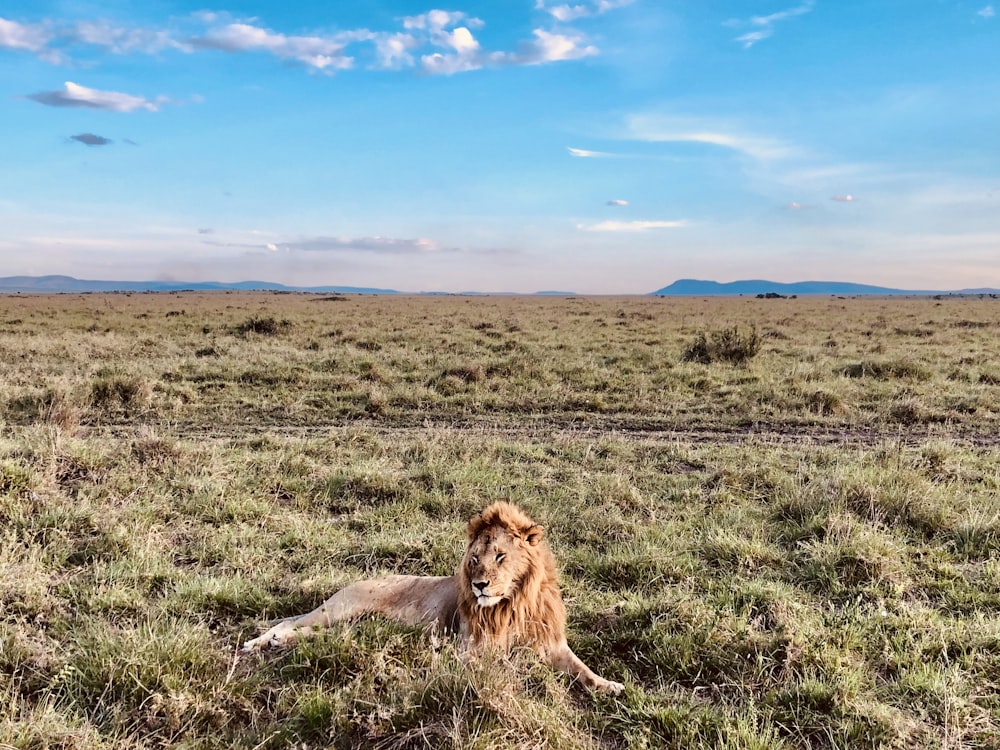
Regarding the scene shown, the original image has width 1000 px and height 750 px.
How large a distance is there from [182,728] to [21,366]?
49.7ft

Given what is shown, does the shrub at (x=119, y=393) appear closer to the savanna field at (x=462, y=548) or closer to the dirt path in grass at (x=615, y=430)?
the savanna field at (x=462, y=548)

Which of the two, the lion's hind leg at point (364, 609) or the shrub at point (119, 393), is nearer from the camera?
the lion's hind leg at point (364, 609)

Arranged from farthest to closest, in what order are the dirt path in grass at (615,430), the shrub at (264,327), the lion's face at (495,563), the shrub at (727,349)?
the shrub at (264,327), the shrub at (727,349), the dirt path in grass at (615,430), the lion's face at (495,563)

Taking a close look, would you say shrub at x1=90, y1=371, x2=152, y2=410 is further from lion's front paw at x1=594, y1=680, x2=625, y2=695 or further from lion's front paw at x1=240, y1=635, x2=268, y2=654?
lion's front paw at x1=594, y1=680, x2=625, y2=695

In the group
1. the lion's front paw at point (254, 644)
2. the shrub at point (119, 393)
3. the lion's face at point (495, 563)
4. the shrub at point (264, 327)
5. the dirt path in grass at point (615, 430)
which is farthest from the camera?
the shrub at point (264, 327)

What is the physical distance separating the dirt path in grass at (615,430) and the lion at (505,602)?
5.84m

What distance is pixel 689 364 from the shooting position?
16.3 metres

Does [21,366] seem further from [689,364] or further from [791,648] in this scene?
[791,648]

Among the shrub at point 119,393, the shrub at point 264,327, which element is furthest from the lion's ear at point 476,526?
the shrub at point 264,327

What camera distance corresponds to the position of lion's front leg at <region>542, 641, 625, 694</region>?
11.4 feet

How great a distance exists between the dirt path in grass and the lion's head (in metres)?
5.95

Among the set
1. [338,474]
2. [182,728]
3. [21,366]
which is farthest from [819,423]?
[21,366]

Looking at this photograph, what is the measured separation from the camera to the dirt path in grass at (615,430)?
9.57m

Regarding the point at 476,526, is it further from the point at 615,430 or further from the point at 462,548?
the point at 615,430
